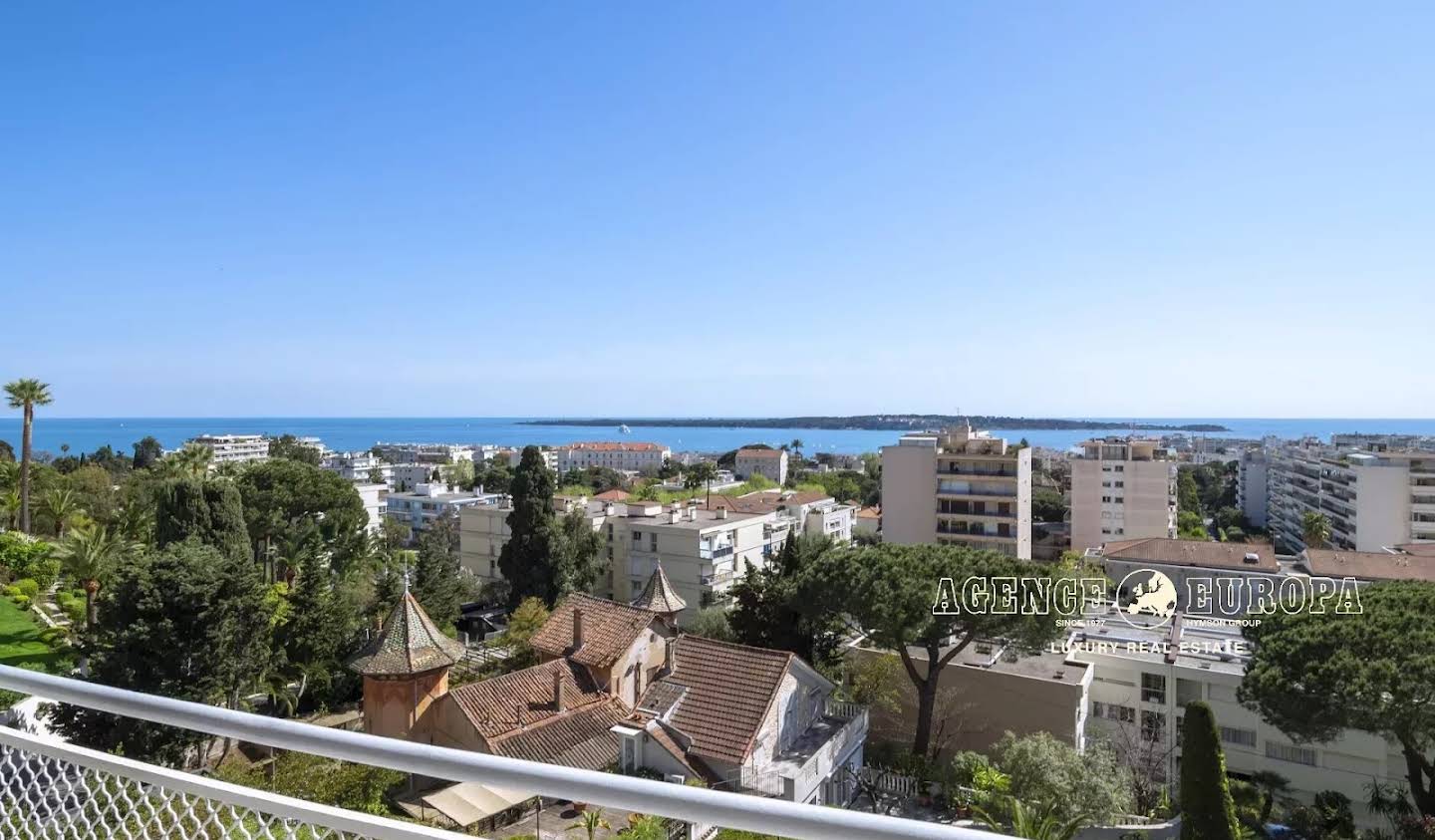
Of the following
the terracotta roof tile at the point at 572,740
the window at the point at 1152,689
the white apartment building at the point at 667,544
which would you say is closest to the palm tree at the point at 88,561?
the terracotta roof tile at the point at 572,740

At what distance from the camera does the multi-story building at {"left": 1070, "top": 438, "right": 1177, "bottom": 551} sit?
50125mm

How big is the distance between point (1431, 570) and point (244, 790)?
138ft

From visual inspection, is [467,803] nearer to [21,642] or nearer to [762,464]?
[21,642]

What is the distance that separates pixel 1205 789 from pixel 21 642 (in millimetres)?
28482

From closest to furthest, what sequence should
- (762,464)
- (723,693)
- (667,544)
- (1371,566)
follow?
(723,693) < (1371,566) < (667,544) < (762,464)

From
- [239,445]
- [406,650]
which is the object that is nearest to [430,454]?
[239,445]

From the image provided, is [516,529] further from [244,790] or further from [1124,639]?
[244,790]

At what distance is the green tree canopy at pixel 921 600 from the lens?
18.2m

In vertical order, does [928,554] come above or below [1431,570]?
above

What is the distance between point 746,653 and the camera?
17031 millimetres

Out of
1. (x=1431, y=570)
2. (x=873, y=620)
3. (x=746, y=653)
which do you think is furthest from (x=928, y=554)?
(x=1431, y=570)

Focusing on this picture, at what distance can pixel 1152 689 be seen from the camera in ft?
67.8

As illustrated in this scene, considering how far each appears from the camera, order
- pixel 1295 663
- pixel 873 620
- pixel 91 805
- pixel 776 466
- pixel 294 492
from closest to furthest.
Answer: pixel 91 805 < pixel 1295 663 < pixel 873 620 < pixel 294 492 < pixel 776 466

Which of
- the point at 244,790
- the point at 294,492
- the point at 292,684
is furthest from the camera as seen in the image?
the point at 294,492
